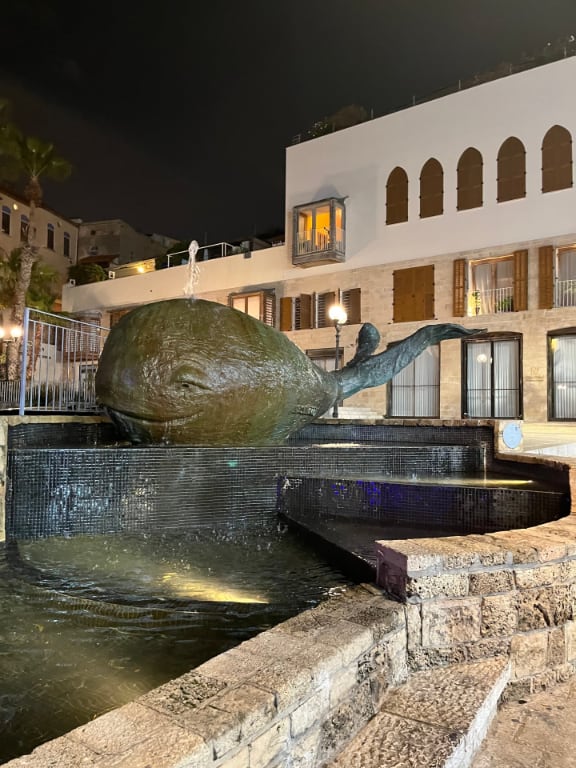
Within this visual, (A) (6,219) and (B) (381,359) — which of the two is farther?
(A) (6,219)

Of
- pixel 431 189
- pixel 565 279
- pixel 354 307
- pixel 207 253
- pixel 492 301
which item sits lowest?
pixel 492 301

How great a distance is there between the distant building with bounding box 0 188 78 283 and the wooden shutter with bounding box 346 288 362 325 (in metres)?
18.8

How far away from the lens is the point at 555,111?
16844mm

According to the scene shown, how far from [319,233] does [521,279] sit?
293 inches

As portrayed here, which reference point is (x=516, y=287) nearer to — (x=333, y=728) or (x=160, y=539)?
(x=160, y=539)

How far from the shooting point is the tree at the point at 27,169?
2148 cm

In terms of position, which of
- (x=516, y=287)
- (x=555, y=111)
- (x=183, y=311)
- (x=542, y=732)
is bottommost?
(x=542, y=732)

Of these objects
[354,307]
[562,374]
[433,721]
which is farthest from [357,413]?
[433,721]

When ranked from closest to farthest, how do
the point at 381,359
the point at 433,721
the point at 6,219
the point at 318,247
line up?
the point at 433,721 → the point at 381,359 → the point at 318,247 → the point at 6,219

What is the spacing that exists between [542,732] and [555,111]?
18.7 m

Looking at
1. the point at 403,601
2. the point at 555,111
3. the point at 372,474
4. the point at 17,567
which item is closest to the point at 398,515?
the point at 372,474

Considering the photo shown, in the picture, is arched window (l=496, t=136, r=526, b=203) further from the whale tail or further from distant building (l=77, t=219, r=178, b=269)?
distant building (l=77, t=219, r=178, b=269)

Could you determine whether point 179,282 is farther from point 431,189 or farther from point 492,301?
point 492,301

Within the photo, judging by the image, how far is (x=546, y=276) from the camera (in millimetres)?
16797
